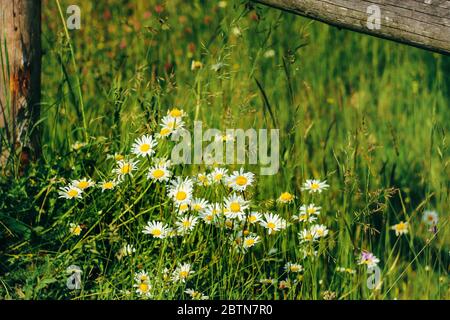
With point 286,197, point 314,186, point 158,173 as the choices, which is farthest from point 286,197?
point 158,173

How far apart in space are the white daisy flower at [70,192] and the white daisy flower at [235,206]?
0.53 metres

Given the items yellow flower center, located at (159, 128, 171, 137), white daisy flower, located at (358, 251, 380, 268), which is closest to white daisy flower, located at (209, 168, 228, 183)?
yellow flower center, located at (159, 128, 171, 137)

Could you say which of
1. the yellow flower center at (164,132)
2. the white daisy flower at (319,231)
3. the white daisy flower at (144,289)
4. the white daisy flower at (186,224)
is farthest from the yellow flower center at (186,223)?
the white daisy flower at (319,231)

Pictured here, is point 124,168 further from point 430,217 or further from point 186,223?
point 430,217

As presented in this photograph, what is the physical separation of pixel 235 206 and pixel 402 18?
84 cm

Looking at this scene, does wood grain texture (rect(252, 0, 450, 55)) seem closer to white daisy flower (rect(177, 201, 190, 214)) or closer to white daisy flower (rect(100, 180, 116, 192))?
white daisy flower (rect(177, 201, 190, 214))

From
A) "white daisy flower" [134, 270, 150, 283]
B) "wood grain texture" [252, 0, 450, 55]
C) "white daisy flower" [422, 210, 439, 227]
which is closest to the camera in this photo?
"wood grain texture" [252, 0, 450, 55]

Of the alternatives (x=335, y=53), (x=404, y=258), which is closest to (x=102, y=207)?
(x=404, y=258)

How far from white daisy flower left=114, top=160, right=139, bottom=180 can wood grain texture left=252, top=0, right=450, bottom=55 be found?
85cm

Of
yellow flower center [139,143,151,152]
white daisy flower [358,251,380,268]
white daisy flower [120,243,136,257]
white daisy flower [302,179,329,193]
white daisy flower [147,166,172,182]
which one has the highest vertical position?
yellow flower center [139,143,151,152]

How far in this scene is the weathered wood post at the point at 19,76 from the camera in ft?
9.70

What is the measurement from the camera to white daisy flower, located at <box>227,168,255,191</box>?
274 cm

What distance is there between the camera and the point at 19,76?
3.02m
